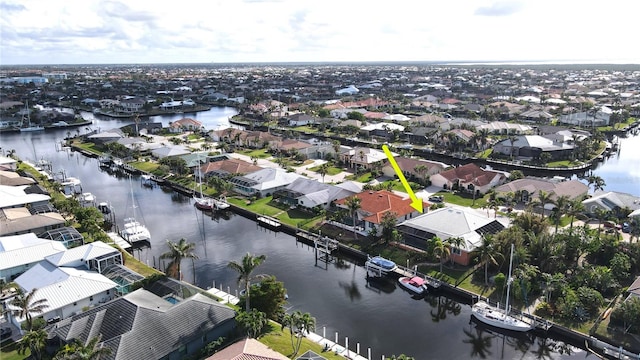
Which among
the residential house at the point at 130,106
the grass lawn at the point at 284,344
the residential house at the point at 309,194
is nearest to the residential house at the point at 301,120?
the residential house at the point at 130,106

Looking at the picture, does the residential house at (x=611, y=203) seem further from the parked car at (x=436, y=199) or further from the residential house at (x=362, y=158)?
the residential house at (x=362, y=158)

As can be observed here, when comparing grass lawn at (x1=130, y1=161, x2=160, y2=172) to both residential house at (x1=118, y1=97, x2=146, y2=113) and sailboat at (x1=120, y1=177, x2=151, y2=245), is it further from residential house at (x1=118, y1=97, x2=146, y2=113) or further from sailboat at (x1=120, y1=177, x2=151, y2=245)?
residential house at (x1=118, y1=97, x2=146, y2=113)

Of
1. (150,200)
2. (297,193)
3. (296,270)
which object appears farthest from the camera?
(150,200)

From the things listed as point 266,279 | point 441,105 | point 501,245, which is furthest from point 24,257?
point 441,105

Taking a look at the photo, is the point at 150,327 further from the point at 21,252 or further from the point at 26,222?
the point at 26,222

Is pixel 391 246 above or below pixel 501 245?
below

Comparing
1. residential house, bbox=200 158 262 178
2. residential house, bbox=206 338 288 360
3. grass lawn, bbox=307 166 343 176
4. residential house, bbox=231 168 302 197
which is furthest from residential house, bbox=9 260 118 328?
grass lawn, bbox=307 166 343 176

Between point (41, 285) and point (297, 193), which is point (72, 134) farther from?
point (41, 285)
